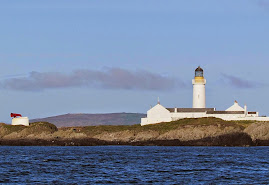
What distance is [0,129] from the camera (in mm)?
126062

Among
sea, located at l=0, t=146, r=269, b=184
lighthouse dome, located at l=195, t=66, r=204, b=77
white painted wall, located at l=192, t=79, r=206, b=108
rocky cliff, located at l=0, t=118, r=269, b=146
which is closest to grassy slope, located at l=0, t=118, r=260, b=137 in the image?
rocky cliff, located at l=0, t=118, r=269, b=146

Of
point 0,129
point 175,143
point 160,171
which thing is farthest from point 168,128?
point 160,171

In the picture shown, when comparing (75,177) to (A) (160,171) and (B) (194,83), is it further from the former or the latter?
(B) (194,83)

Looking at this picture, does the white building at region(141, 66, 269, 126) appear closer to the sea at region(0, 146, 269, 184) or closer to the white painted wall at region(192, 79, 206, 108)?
the white painted wall at region(192, 79, 206, 108)

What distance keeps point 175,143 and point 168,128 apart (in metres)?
7.50

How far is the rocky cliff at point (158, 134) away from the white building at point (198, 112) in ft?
19.6

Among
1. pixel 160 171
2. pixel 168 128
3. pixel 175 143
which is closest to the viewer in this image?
pixel 160 171

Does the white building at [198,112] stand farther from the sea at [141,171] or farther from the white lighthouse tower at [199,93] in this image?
the sea at [141,171]

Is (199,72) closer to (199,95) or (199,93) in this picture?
(199,93)

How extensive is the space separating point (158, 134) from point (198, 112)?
732 inches

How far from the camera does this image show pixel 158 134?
11019 centimetres

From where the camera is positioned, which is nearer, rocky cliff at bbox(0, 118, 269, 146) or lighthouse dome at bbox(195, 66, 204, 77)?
rocky cliff at bbox(0, 118, 269, 146)

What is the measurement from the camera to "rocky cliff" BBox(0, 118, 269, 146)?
102m

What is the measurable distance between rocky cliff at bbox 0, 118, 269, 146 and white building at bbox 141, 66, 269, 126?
235 inches
